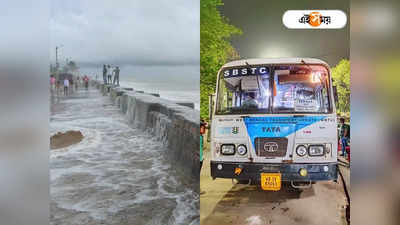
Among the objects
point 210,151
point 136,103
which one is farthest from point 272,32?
point 136,103

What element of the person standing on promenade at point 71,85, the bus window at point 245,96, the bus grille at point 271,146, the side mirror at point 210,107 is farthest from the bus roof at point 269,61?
the person standing on promenade at point 71,85

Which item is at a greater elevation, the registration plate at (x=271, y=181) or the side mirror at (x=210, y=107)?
the side mirror at (x=210, y=107)

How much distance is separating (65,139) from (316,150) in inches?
84.1

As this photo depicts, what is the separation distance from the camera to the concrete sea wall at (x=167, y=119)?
2934 millimetres

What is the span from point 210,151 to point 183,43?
0.96 meters

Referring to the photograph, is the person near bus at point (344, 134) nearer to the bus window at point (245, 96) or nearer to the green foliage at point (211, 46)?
the bus window at point (245, 96)

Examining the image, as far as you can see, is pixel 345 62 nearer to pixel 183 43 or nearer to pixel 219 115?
pixel 219 115

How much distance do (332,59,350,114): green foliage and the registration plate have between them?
2.44ft

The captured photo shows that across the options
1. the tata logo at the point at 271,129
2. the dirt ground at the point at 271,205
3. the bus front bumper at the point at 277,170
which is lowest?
the dirt ground at the point at 271,205

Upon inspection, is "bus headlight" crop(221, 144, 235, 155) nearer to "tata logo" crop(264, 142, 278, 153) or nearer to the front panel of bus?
the front panel of bus

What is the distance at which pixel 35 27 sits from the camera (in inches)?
113

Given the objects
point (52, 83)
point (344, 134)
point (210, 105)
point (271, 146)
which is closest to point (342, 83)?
point (344, 134)

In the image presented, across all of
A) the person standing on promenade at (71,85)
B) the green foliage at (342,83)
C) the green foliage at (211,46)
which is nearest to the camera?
the green foliage at (342,83)

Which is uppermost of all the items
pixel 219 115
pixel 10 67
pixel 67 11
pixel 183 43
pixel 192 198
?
pixel 67 11
